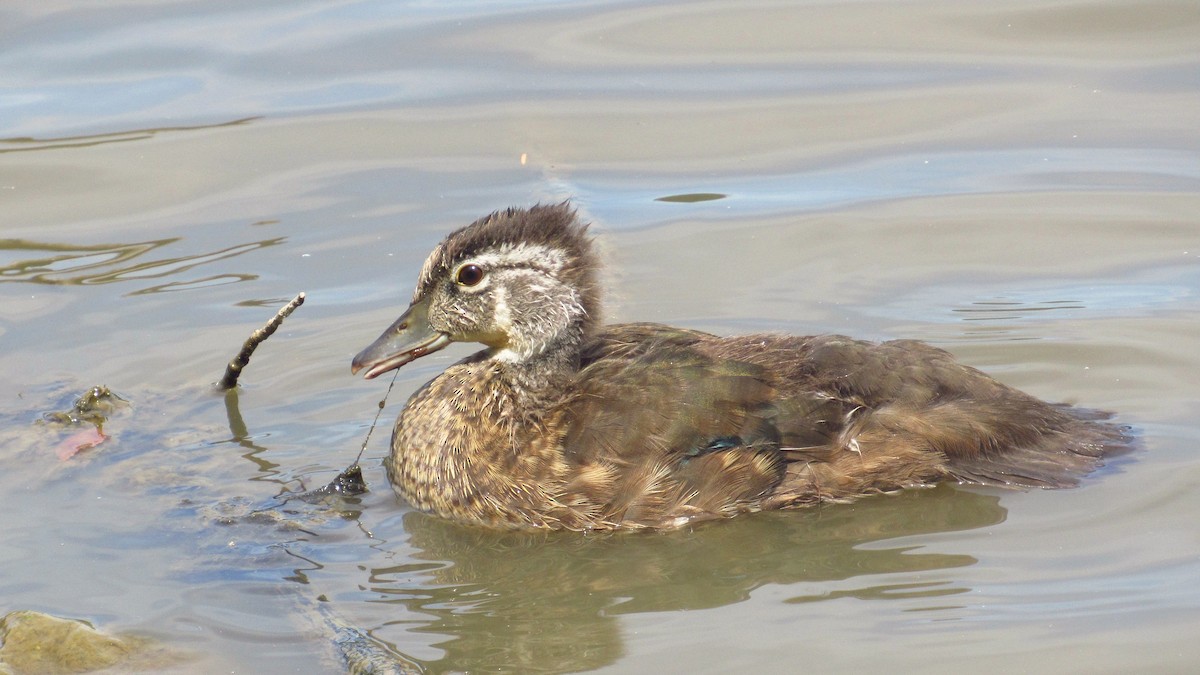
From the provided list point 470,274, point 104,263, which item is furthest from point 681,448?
point 104,263

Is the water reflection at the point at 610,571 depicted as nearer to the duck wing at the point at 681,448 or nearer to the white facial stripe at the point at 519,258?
the duck wing at the point at 681,448

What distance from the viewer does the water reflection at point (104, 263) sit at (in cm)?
1005

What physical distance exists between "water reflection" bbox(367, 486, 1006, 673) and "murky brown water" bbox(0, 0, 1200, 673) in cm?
2

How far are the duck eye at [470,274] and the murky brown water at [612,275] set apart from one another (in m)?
1.16

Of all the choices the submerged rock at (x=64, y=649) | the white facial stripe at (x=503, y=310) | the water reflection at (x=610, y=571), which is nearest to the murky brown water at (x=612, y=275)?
the water reflection at (x=610, y=571)

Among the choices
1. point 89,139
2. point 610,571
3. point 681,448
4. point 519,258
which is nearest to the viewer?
point 610,571

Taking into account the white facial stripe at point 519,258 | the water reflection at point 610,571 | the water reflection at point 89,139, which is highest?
the water reflection at point 89,139

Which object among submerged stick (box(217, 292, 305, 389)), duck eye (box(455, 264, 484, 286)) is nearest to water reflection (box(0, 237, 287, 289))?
submerged stick (box(217, 292, 305, 389))

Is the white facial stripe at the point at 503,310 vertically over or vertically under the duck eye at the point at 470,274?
under

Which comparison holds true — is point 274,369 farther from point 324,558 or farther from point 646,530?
point 646,530

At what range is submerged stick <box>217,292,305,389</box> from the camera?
24.9ft

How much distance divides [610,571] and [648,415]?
2.53 feet

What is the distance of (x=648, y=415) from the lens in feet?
23.4

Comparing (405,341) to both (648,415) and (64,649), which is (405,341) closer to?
(648,415)
